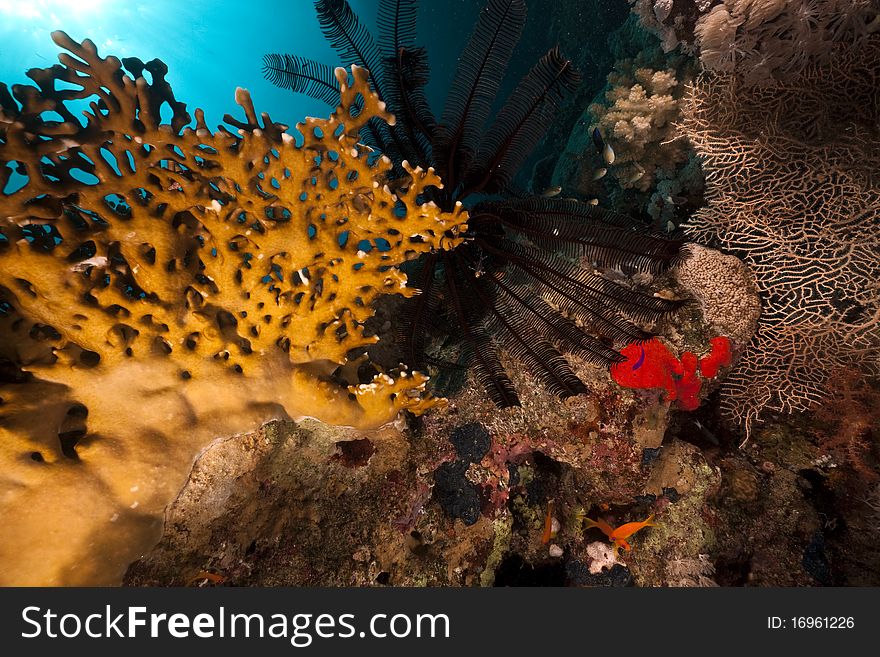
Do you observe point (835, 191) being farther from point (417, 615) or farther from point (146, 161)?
point (146, 161)

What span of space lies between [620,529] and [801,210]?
10.9 ft

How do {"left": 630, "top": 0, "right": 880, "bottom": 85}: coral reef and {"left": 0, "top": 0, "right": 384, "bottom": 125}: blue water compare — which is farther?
{"left": 0, "top": 0, "right": 384, "bottom": 125}: blue water

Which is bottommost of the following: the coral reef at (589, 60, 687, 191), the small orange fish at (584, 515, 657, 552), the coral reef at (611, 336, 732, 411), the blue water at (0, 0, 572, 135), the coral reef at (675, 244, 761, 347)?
the small orange fish at (584, 515, 657, 552)

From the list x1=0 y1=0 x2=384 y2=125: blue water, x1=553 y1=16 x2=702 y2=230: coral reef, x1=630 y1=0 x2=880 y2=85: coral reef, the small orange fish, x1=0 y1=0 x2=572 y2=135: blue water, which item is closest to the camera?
x1=630 y1=0 x2=880 y2=85: coral reef

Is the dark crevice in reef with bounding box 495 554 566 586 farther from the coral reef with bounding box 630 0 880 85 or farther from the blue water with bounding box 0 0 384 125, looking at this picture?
the blue water with bounding box 0 0 384 125

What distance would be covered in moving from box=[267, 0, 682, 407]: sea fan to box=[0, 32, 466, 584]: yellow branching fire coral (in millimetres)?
1084

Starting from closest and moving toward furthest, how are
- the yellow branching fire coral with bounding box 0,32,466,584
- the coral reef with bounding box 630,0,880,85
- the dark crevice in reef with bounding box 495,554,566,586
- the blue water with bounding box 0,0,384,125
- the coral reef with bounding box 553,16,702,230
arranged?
the yellow branching fire coral with bounding box 0,32,466,584, the coral reef with bounding box 630,0,880,85, the dark crevice in reef with bounding box 495,554,566,586, the coral reef with bounding box 553,16,702,230, the blue water with bounding box 0,0,384,125

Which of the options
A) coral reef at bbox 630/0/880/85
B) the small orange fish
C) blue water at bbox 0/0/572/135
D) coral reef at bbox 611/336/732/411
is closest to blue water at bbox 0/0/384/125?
blue water at bbox 0/0/572/135

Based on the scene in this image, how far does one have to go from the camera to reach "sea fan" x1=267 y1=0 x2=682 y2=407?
3451mm

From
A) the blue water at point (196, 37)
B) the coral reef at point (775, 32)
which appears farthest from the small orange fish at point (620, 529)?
the blue water at point (196, 37)

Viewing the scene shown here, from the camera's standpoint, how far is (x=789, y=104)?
358cm

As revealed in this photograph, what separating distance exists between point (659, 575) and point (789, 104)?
4611 millimetres

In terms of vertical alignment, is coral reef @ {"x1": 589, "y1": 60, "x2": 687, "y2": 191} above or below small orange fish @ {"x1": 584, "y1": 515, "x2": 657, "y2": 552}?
above

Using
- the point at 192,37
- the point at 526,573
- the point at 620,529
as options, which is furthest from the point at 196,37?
the point at 620,529
